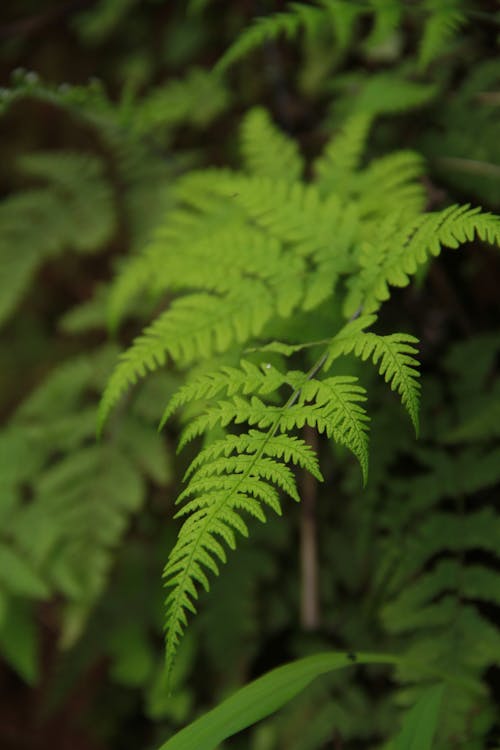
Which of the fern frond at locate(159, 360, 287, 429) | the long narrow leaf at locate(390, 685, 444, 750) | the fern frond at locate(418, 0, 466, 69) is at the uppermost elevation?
the fern frond at locate(418, 0, 466, 69)

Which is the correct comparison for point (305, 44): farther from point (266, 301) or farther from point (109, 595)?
point (109, 595)

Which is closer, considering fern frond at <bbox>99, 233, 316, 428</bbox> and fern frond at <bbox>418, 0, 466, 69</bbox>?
fern frond at <bbox>99, 233, 316, 428</bbox>

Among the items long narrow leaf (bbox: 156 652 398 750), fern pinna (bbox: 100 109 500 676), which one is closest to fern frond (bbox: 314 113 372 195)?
fern pinna (bbox: 100 109 500 676)

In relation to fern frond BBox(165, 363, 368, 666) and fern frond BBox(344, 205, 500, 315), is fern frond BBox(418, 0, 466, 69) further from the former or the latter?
fern frond BBox(165, 363, 368, 666)

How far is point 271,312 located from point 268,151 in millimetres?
783

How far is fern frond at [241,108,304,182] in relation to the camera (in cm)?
216

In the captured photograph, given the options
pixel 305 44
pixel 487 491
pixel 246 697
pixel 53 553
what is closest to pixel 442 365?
pixel 487 491

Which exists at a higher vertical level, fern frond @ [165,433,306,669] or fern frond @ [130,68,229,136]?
fern frond @ [130,68,229,136]

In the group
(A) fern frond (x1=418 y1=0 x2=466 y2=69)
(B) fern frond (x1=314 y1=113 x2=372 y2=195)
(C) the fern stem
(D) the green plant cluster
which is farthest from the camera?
(C) the fern stem

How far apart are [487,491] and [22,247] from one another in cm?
203

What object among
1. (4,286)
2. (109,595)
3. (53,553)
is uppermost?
(4,286)

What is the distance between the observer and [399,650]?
2020 mm

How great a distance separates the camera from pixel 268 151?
7.22 feet

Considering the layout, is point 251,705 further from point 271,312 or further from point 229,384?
point 271,312
